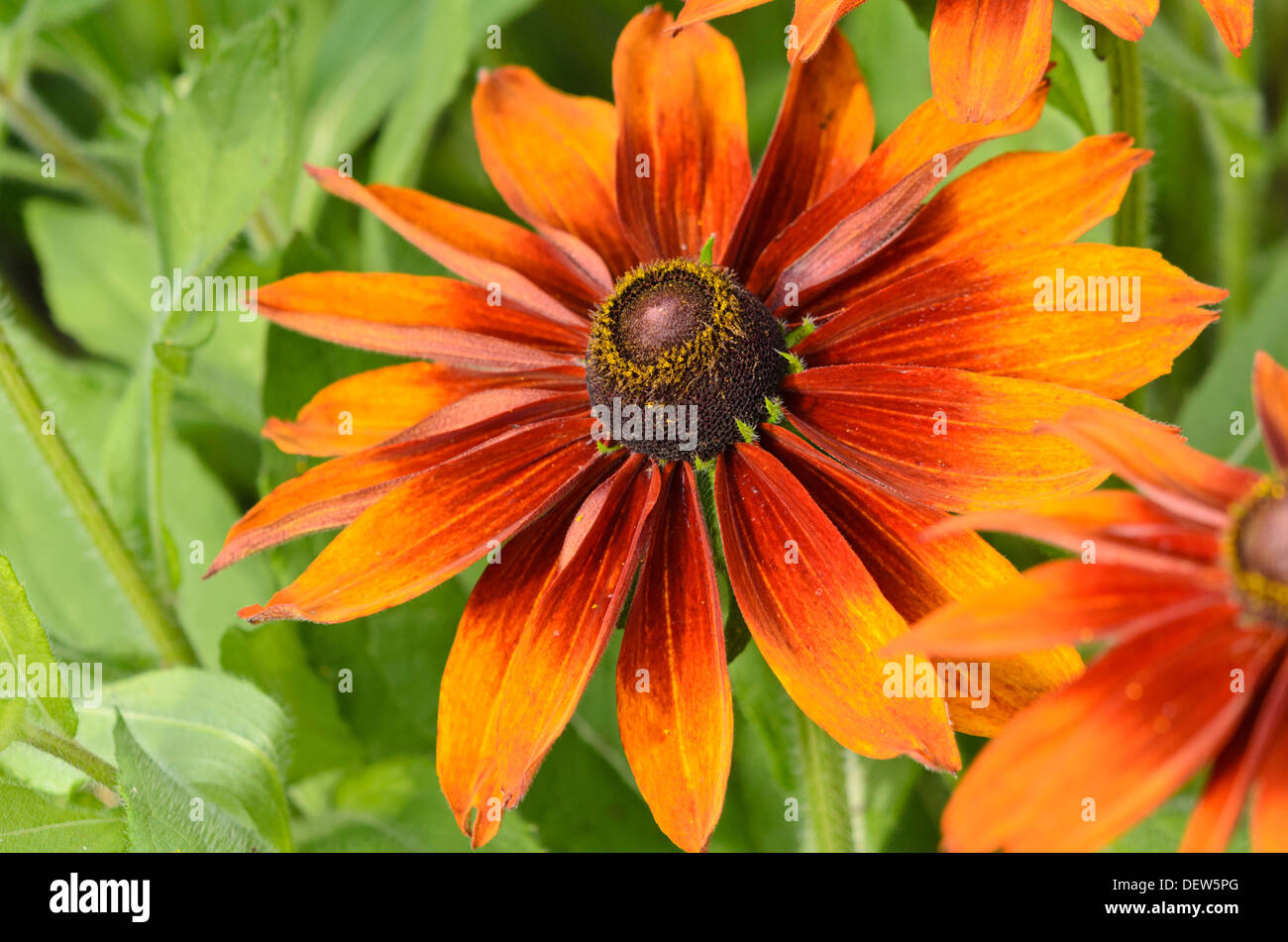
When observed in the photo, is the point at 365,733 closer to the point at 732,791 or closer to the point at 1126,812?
the point at 732,791

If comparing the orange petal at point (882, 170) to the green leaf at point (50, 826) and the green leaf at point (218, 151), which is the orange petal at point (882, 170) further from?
→ the green leaf at point (50, 826)

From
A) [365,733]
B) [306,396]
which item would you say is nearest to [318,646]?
[365,733]

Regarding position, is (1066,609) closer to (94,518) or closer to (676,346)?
(676,346)

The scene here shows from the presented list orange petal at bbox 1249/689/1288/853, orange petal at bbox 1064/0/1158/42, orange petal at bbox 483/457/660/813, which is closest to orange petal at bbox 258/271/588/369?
orange petal at bbox 483/457/660/813

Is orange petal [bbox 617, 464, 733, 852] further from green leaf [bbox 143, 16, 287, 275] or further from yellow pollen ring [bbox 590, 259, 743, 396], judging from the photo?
green leaf [bbox 143, 16, 287, 275]

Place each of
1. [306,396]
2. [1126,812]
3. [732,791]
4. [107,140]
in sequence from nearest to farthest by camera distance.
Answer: [1126,812] → [306,396] → [732,791] → [107,140]

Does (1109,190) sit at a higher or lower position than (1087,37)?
lower

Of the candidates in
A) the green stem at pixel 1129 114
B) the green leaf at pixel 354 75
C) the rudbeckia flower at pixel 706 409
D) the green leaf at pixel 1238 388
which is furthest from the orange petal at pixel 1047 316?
the green leaf at pixel 354 75
